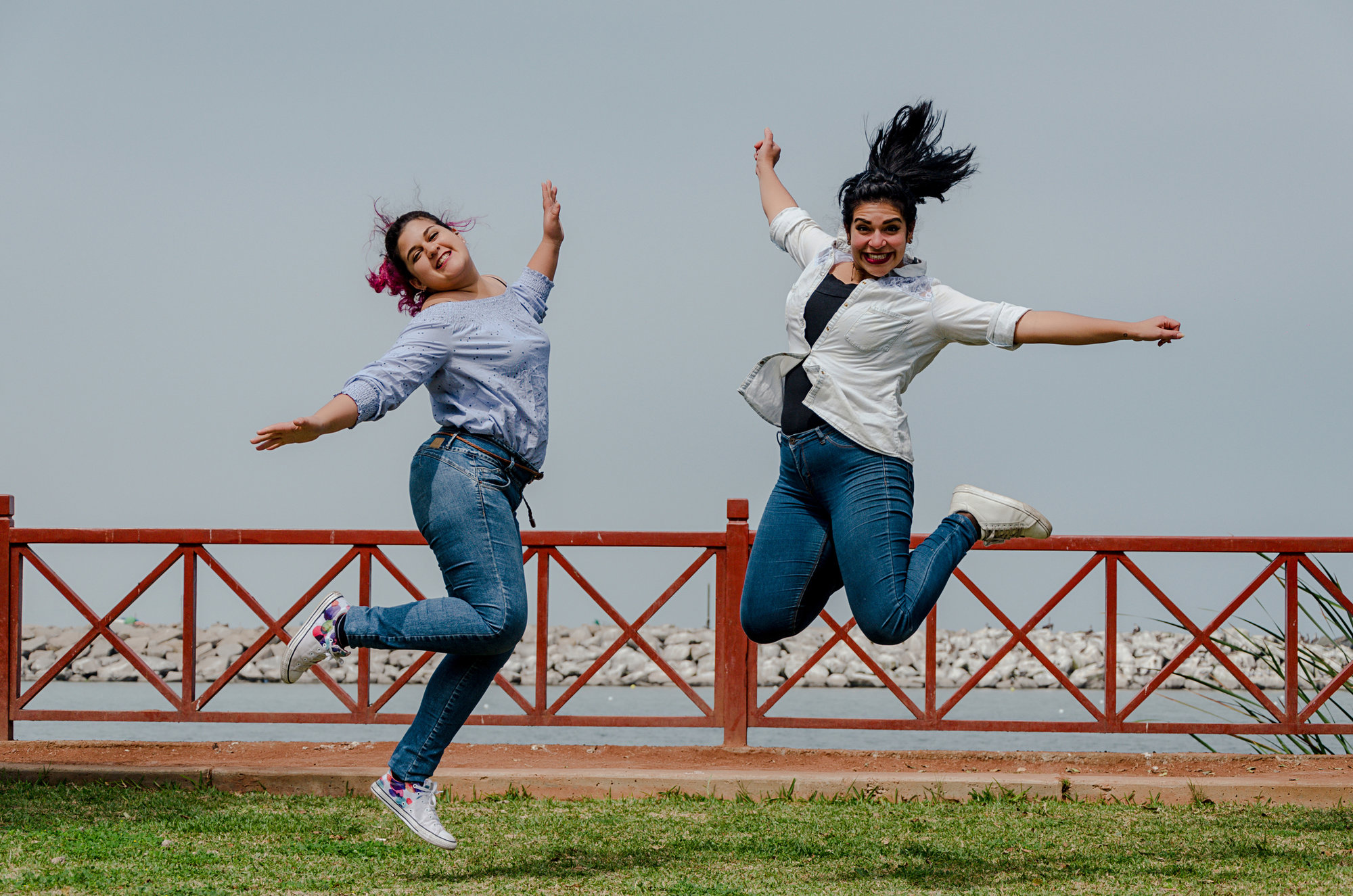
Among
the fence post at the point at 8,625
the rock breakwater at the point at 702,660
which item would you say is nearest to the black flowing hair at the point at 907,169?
the fence post at the point at 8,625

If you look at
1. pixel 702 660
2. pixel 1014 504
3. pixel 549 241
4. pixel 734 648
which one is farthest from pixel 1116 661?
pixel 702 660

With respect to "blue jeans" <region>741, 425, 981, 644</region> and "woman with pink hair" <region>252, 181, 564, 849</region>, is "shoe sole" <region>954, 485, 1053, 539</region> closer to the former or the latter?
"blue jeans" <region>741, 425, 981, 644</region>

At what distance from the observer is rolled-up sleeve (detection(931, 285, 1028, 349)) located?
148 inches

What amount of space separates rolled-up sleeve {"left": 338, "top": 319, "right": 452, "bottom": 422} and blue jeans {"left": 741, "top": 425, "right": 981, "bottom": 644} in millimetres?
1148

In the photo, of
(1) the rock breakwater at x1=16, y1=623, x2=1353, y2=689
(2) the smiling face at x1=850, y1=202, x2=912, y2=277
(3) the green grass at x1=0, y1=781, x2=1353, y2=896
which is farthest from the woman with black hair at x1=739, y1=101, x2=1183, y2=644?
(1) the rock breakwater at x1=16, y1=623, x2=1353, y2=689

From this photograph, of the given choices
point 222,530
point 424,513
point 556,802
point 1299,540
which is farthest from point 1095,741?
point 424,513

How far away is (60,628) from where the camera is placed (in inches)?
866

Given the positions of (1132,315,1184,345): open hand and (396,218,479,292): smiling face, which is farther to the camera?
(396,218,479,292): smiling face

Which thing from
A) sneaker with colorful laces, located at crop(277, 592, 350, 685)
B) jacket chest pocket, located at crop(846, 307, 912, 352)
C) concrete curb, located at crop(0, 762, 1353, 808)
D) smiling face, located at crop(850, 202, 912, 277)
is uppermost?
smiling face, located at crop(850, 202, 912, 277)

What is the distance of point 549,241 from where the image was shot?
14.4 ft

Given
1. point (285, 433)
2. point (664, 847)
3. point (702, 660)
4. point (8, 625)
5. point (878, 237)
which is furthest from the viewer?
point (702, 660)

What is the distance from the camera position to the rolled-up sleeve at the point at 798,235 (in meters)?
4.18

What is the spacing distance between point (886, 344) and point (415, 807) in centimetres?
209

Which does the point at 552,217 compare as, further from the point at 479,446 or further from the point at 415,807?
the point at 415,807
